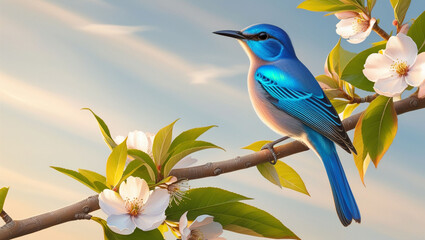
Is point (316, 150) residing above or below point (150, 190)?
below

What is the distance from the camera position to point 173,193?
2.45 m

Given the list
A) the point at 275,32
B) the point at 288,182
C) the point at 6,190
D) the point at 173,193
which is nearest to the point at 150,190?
the point at 173,193

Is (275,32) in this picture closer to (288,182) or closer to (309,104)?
(309,104)

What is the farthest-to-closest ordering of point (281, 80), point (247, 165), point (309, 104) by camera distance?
point (281, 80) → point (309, 104) → point (247, 165)

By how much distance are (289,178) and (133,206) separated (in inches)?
45.3

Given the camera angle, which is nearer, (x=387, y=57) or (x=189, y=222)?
(x=189, y=222)

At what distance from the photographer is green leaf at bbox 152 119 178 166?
2477 millimetres

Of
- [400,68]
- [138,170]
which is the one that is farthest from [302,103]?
[138,170]

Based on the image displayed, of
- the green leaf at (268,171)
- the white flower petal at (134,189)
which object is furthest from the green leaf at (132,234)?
the green leaf at (268,171)

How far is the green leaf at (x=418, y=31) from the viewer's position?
2.82 m

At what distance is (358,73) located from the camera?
288cm

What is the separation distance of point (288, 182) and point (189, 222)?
2.77 feet

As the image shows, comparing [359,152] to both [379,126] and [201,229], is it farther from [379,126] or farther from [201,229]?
[201,229]

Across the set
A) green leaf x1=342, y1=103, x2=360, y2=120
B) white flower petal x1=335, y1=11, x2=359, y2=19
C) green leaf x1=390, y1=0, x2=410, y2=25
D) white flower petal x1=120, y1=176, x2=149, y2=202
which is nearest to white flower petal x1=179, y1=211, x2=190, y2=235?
white flower petal x1=120, y1=176, x2=149, y2=202
